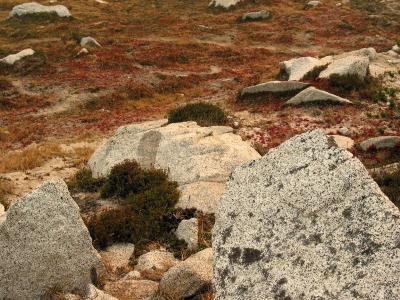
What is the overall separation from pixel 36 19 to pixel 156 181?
199ft

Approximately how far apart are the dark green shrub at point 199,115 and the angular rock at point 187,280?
47.0 feet

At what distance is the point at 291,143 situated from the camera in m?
6.69

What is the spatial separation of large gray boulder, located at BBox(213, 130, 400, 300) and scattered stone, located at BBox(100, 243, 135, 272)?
17.2ft

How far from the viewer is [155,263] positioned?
1092 centimetres

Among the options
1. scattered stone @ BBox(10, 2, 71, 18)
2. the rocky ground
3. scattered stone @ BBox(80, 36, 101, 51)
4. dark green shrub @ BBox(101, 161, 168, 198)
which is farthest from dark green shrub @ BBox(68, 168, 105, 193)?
scattered stone @ BBox(10, 2, 71, 18)

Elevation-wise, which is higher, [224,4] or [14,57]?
[14,57]

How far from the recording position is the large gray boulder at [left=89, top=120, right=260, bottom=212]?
14977 millimetres

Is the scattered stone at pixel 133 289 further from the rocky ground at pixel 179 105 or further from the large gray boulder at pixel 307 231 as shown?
the large gray boulder at pixel 307 231

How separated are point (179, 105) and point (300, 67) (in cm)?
865

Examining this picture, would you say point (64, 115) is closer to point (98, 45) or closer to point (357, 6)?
point (98, 45)


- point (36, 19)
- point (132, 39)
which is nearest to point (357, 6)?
point (132, 39)

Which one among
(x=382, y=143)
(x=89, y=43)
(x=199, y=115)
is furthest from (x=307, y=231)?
(x=89, y=43)

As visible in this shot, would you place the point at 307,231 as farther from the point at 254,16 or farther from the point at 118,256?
the point at 254,16

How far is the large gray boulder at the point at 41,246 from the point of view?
915 cm
